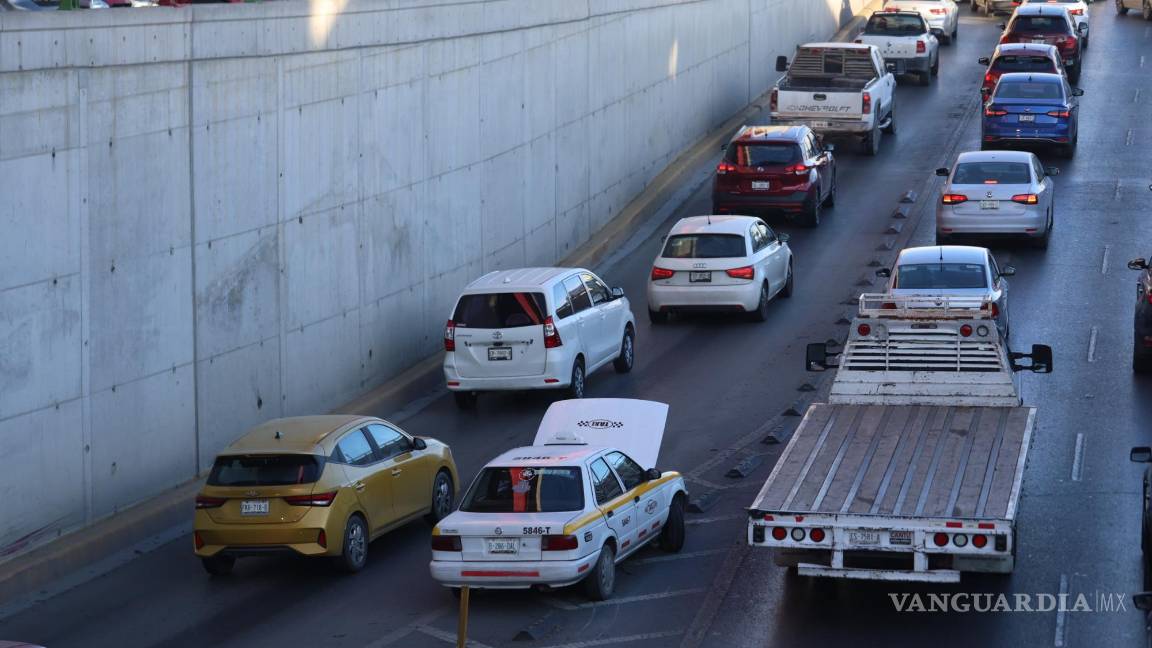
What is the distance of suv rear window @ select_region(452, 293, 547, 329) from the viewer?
2248cm

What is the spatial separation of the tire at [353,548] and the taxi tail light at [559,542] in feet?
8.34

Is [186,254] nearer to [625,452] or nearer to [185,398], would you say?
[185,398]

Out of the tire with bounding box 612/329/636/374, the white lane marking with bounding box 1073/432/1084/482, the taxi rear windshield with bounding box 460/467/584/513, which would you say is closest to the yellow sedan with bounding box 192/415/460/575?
the taxi rear windshield with bounding box 460/467/584/513

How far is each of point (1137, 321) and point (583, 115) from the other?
1230cm

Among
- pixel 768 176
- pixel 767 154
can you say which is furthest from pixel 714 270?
pixel 767 154

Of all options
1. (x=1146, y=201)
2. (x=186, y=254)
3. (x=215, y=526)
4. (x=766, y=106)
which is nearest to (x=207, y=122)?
(x=186, y=254)

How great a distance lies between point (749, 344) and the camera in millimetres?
25609

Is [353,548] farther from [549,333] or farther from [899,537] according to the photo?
[549,333]

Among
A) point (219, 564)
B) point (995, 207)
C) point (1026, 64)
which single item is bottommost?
point (219, 564)

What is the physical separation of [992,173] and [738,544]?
14.8 m

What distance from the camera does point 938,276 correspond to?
76.1 ft

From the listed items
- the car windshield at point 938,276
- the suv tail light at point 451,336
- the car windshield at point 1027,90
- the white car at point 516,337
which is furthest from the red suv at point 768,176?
the suv tail light at point 451,336

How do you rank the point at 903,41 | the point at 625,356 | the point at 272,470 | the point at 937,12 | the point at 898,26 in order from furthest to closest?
1. the point at 937,12
2. the point at 898,26
3. the point at 903,41
4. the point at 625,356
5. the point at 272,470

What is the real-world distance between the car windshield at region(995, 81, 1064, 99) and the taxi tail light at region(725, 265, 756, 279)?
13.6m
